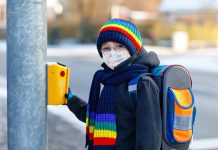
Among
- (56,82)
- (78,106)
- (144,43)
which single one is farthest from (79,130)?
(144,43)

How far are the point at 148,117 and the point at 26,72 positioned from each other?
0.65 metres

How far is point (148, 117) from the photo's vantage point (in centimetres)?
232

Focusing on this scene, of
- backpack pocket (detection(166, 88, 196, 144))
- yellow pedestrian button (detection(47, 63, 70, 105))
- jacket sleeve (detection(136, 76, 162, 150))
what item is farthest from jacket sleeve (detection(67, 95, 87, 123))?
backpack pocket (detection(166, 88, 196, 144))

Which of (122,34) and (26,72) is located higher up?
(122,34)

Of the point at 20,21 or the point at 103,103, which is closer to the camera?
the point at 20,21

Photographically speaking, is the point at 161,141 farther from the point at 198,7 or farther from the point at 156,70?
the point at 198,7

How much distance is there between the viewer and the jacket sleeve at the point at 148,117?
232 centimetres

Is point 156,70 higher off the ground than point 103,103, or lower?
higher

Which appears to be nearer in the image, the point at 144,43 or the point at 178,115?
the point at 178,115

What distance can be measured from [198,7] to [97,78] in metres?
47.9

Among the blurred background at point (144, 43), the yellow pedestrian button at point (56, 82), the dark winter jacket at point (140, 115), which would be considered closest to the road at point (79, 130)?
the blurred background at point (144, 43)

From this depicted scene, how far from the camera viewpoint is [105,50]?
8.39ft

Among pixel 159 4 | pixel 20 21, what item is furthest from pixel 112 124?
pixel 159 4

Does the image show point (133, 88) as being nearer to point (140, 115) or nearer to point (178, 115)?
point (140, 115)
